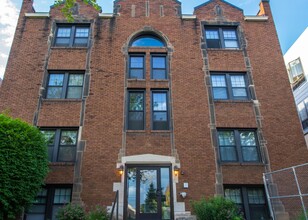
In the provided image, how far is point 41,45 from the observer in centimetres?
1308

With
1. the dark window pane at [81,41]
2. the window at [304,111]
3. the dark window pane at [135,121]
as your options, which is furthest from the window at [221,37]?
the window at [304,111]

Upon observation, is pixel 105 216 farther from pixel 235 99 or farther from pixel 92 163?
pixel 235 99

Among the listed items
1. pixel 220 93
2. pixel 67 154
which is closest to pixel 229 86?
pixel 220 93

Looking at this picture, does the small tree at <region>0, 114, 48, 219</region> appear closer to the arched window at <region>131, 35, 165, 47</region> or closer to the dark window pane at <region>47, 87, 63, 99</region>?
the dark window pane at <region>47, 87, 63, 99</region>

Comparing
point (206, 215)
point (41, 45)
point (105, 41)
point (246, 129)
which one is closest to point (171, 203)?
point (206, 215)

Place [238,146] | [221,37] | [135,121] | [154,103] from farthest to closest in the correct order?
[221,37], [154,103], [135,121], [238,146]

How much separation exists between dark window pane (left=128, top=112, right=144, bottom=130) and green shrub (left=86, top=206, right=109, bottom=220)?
361 centimetres

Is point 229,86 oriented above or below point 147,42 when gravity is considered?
below

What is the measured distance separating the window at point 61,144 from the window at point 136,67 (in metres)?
3.85

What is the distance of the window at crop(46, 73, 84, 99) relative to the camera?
474 inches

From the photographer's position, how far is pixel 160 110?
1192cm

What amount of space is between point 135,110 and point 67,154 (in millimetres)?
3487

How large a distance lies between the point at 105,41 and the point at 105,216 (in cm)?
839

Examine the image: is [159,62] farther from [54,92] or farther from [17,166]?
[17,166]
